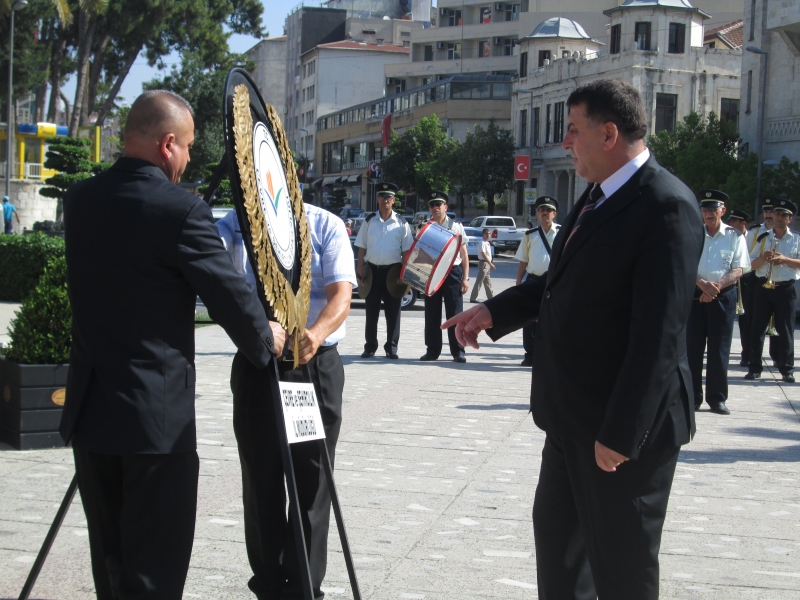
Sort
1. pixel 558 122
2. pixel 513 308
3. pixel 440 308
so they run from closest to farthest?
pixel 513 308 < pixel 440 308 < pixel 558 122

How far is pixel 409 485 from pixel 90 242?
3492 millimetres

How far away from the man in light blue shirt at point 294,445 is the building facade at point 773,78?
37846mm

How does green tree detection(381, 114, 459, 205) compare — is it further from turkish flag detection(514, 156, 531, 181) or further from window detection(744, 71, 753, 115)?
window detection(744, 71, 753, 115)

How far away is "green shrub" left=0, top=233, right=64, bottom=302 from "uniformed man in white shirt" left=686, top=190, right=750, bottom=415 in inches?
458

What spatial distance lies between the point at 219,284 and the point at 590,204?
129 cm

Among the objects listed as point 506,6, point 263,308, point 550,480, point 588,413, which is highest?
point 506,6

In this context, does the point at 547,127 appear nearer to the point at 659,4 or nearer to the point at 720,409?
the point at 659,4

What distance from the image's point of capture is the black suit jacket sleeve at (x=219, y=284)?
3.04m

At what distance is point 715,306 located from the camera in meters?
9.38

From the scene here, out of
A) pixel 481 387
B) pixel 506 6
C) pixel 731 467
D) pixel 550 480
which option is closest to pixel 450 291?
pixel 481 387

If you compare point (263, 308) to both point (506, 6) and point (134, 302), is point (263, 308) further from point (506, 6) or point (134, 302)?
point (506, 6)

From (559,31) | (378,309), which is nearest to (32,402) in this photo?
(378,309)

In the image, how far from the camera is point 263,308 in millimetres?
3275

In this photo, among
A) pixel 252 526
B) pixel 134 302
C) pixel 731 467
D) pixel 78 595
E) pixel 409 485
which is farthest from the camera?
pixel 731 467
